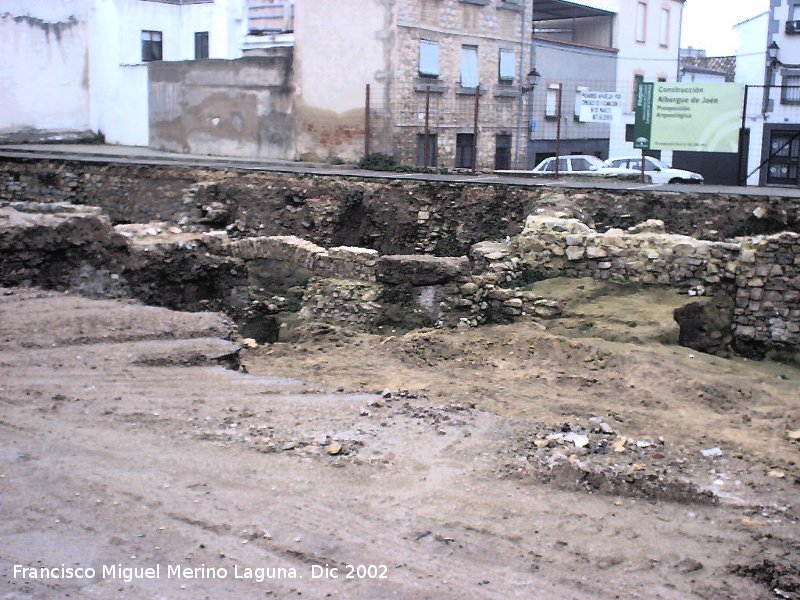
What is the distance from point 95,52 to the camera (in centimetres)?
3269

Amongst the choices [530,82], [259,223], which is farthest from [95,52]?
[259,223]

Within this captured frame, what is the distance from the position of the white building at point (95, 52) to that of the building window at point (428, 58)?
329 inches

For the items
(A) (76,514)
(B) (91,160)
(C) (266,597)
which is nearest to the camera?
(C) (266,597)

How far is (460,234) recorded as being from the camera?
1823 cm

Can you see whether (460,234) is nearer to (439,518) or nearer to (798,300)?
(798,300)

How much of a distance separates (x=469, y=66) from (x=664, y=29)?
13172 mm

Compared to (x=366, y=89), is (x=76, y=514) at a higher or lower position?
lower

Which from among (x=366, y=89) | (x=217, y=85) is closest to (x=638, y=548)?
(x=366, y=89)

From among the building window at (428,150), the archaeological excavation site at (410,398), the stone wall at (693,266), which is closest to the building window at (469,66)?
the building window at (428,150)

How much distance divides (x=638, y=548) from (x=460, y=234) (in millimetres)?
13063

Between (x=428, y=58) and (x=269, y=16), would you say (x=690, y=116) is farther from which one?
(x=269, y=16)

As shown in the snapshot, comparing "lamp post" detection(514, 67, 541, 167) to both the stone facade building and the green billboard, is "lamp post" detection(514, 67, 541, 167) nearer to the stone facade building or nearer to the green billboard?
the stone facade building

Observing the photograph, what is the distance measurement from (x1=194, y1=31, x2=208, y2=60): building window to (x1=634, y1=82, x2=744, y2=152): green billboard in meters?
18.9

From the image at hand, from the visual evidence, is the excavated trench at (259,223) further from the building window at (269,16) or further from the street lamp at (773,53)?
the street lamp at (773,53)
